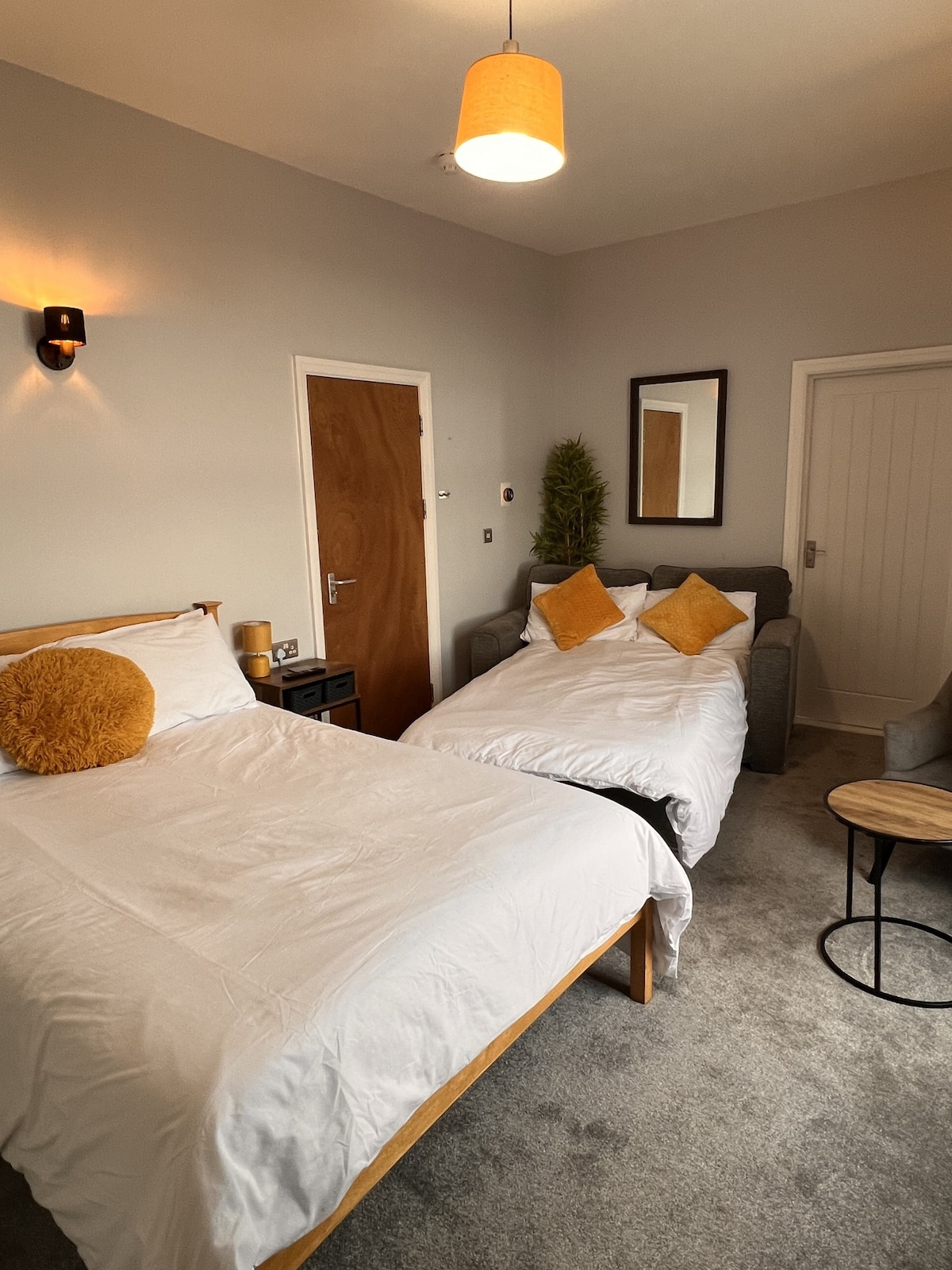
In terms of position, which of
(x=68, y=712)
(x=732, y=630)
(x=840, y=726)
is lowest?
(x=840, y=726)

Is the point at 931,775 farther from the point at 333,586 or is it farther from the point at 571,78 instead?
the point at 571,78

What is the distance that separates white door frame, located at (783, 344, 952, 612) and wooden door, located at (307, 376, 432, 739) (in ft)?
7.14

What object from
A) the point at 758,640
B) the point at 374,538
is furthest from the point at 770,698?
the point at 374,538

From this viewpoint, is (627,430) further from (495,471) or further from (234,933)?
(234,933)

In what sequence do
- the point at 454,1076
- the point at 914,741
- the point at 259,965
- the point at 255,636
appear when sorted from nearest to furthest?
the point at 259,965 < the point at 454,1076 < the point at 914,741 < the point at 255,636

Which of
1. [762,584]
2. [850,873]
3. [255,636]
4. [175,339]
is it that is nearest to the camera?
[850,873]

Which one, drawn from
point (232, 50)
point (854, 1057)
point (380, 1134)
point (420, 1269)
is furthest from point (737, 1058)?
point (232, 50)

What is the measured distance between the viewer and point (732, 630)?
14.4ft

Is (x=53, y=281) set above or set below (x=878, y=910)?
above

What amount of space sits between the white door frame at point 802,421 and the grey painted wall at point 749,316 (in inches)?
1.9

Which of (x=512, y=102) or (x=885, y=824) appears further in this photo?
(x=885, y=824)

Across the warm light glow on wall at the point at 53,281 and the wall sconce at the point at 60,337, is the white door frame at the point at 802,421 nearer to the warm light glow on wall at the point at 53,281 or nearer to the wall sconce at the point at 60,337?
the warm light glow on wall at the point at 53,281

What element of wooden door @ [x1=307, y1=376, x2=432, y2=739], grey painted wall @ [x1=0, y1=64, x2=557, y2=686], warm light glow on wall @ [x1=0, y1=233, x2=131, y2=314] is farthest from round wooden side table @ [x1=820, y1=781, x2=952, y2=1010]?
warm light glow on wall @ [x1=0, y1=233, x2=131, y2=314]

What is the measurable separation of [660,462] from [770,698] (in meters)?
1.91
